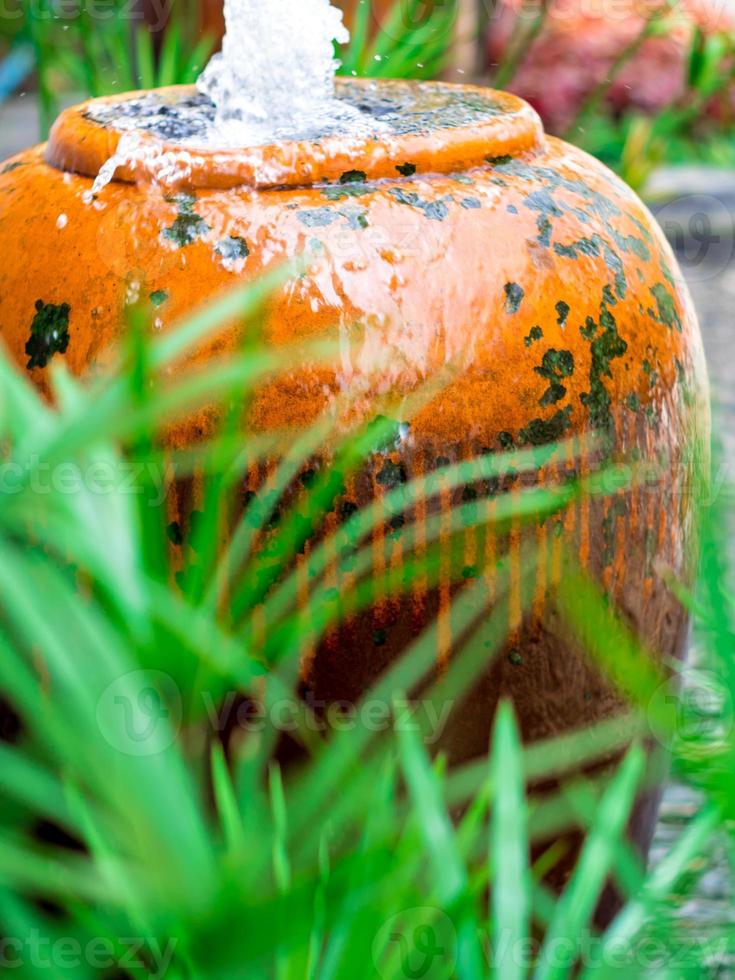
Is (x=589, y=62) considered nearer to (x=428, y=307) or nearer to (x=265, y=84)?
(x=265, y=84)

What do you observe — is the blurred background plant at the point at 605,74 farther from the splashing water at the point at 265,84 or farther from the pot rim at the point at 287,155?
the pot rim at the point at 287,155

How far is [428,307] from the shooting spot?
1277mm

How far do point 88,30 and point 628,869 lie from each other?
1.88m

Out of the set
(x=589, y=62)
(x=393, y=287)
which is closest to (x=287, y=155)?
(x=393, y=287)

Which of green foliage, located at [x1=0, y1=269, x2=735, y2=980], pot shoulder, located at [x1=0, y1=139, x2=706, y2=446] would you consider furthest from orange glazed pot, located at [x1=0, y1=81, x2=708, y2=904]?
green foliage, located at [x1=0, y1=269, x2=735, y2=980]

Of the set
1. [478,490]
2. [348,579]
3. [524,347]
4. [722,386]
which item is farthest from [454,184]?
[722,386]

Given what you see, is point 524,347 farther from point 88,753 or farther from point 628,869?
point 88,753

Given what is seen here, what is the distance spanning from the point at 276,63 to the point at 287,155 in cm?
38

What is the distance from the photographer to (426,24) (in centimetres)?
223

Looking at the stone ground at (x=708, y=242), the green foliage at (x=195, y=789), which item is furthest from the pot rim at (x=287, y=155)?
the stone ground at (x=708, y=242)

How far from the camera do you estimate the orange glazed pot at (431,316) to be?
4.17ft

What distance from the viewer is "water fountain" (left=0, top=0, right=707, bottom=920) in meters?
1.27

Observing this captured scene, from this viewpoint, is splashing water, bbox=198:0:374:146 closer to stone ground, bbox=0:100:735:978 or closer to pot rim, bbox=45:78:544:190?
pot rim, bbox=45:78:544:190

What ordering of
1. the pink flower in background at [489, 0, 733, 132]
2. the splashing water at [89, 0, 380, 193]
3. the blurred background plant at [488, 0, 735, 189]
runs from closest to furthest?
the splashing water at [89, 0, 380, 193] < the blurred background plant at [488, 0, 735, 189] < the pink flower in background at [489, 0, 733, 132]
